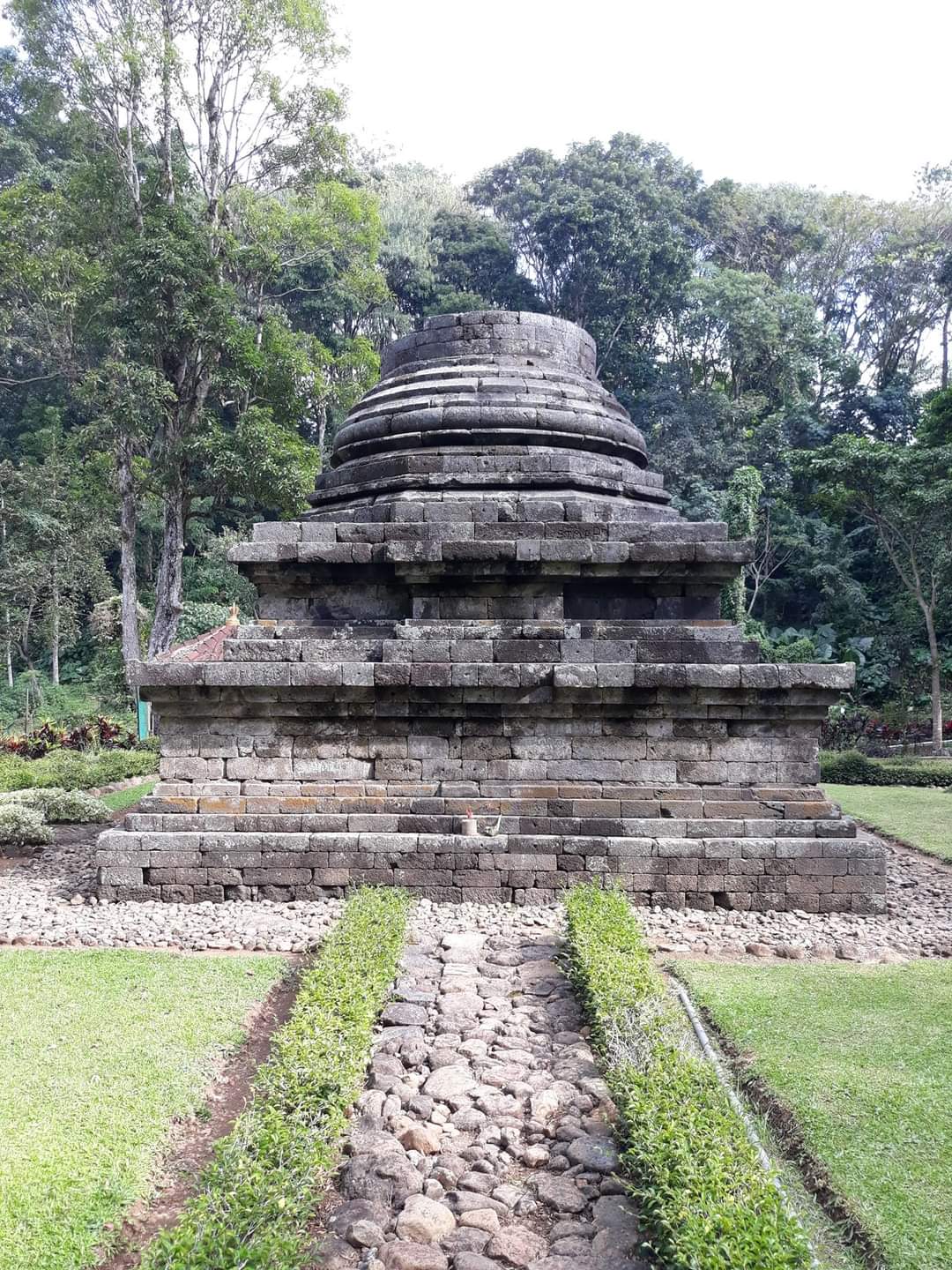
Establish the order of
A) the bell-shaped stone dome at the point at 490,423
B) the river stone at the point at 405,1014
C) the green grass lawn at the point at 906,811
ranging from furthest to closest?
1. the green grass lawn at the point at 906,811
2. the bell-shaped stone dome at the point at 490,423
3. the river stone at the point at 405,1014

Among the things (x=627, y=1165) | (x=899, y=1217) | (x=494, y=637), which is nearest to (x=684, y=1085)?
(x=627, y=1165)

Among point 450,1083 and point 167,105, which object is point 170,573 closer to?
point 167,105

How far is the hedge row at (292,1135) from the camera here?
8.38 feet

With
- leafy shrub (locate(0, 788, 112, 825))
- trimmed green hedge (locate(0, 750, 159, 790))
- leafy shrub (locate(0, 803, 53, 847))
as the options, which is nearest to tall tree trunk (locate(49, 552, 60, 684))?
trimmed green hedge (locate(0, 750, 159, 790))

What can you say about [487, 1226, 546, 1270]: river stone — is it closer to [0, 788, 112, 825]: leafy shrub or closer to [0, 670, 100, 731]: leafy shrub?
[0, 788, 112, 825]: leafy shrub

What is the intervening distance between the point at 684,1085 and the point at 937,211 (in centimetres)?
3792

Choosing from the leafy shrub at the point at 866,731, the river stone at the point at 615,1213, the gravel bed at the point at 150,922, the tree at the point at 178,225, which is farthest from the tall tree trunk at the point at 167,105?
the river stone at the point at 615,1213

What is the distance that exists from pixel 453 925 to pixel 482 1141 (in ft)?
9.34

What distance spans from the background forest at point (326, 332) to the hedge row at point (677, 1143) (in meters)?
14.6

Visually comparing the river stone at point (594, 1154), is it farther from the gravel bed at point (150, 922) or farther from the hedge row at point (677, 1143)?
the gravel bed at point (150, 922)

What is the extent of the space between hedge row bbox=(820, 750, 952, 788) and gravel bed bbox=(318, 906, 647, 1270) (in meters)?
11.6

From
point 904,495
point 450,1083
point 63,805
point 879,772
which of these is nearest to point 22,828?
point 63,805

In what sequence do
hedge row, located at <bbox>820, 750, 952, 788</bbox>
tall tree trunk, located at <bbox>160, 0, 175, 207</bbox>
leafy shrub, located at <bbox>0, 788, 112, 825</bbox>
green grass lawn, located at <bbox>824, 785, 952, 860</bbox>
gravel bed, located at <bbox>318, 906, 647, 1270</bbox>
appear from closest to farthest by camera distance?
gravel bed, located at <bbox>318, 906, 647, 1270</bbox> → green grass lawn, located at <bbox>824, 785, 952, 860</bbox> → leafy shrub, located at <bbox>0, 788, 112, 825</bbox> → hedge row, located at <bbox>820, 750, 952, 788</bbox> → tall tree trunk, located at <bbox>160, 0, 175, 207</bbox>

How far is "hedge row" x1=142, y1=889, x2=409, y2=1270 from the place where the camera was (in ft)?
8.38
